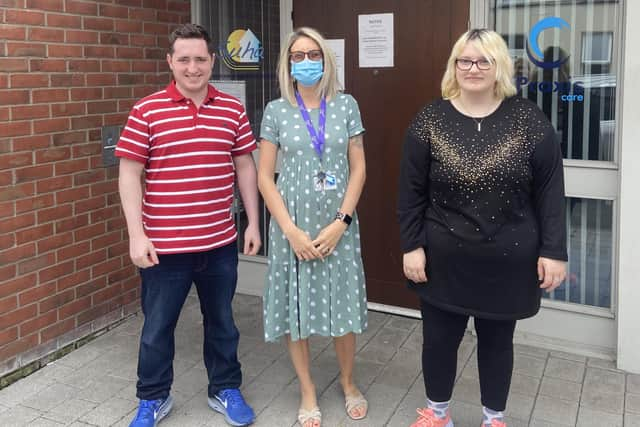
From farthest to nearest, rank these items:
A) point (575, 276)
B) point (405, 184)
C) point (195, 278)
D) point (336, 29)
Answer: point (336, 29) < point (575, 276) < point (195, 278) < point (405, 184)

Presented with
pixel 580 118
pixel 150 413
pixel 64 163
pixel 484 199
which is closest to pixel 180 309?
pixel 150 413

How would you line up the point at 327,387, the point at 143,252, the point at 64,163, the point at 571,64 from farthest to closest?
the point at 64,163, the point at 571,64, the point at 327,387, the point at 143,252

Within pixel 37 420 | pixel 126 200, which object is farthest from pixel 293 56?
pixel 37 420

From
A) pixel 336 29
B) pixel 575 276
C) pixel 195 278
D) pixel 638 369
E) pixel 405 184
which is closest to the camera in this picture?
pixel 405 184

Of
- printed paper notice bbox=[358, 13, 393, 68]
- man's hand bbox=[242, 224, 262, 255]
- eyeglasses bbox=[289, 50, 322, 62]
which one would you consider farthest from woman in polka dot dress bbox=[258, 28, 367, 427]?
printed paper notice bbox=[358, 13, 393, 68]

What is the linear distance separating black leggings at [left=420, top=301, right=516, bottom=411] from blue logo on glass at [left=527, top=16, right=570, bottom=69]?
168 centimetres

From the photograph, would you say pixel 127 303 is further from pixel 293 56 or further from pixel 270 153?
pixel 293 56

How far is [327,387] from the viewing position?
3.53 m

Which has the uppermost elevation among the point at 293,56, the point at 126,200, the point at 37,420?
the point at 293,56

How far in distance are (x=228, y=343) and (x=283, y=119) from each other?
→ 112 centimetres

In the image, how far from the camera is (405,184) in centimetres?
280

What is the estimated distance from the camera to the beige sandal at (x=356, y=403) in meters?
3.22

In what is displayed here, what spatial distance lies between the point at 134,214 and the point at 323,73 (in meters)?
1.02

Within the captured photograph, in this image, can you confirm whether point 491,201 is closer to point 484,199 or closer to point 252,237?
point 484,199
